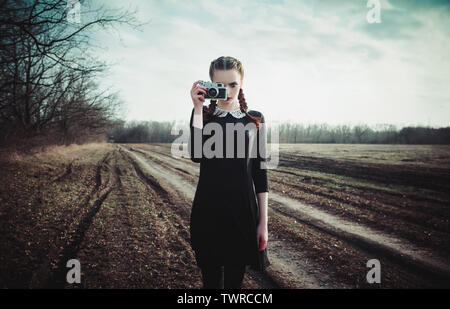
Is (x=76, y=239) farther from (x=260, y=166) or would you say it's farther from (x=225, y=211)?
(x=260, y=166)

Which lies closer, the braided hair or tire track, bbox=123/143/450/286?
the braided hair

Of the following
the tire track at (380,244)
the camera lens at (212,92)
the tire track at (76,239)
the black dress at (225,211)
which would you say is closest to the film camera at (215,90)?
the camera lens at (212,92)

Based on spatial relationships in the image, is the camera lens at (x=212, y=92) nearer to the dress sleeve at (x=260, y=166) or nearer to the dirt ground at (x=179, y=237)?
the dress sleeve at (x=260, y=166)

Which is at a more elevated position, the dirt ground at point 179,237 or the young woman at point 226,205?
the young woman at point 226,205

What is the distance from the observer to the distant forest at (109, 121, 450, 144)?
177 ft

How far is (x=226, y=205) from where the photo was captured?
1.54 meters

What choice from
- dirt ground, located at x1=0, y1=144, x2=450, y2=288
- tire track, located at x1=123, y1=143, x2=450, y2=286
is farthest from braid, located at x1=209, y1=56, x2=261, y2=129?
tire track, located at x1=123, y1=143, x2=450, y2=286

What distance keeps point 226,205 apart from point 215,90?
33.1 inches

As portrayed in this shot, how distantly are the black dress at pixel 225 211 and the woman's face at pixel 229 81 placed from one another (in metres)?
0.20

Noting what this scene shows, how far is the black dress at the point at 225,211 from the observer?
1.53 metres

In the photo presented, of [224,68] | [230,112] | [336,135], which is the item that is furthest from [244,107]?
[336,135]

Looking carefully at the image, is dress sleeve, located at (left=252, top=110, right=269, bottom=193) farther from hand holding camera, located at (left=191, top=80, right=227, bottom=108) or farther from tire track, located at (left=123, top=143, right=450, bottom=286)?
tire track, located at (left=123, top=143, right=450, bottom=286)

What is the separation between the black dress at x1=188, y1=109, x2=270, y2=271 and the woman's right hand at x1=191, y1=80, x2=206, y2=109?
0.48ft
